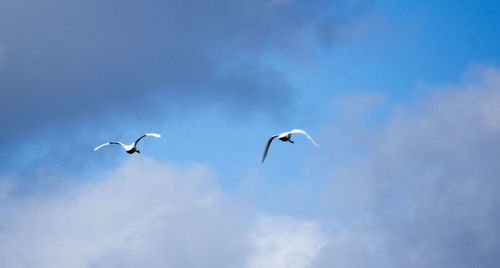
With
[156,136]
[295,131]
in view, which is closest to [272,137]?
[295,131]

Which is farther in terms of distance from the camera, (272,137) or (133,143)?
(133,143)

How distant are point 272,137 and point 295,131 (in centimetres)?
652

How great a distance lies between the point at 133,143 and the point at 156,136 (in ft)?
32.7

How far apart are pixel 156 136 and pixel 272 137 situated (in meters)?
26.1

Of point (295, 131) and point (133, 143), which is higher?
point (133, 143)

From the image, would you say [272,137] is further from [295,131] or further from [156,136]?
[156,136]

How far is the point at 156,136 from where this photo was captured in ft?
525

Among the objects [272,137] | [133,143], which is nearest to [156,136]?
[133,143]

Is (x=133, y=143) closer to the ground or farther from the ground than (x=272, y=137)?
farther from the ground

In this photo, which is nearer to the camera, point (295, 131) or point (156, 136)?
point (295, 131)

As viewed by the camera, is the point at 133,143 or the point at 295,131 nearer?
the point at 295,131

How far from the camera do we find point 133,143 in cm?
16762

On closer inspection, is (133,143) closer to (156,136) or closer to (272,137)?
(156,136)

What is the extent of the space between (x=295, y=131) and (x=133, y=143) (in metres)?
41.2
